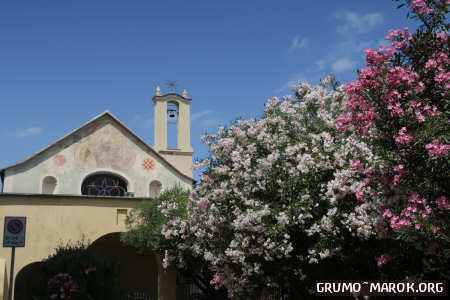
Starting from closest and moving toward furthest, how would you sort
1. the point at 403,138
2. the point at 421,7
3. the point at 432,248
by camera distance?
the point at 403,138 → the point at 432,248 → the point at 421,7

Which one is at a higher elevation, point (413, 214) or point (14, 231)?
point (14, 231)

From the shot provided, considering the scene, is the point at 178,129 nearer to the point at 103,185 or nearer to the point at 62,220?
the point at 103,185

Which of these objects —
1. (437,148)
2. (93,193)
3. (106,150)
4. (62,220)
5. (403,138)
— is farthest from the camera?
(106,150)

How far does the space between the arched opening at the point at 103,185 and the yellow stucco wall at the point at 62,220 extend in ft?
13.6

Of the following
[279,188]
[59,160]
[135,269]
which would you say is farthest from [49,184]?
[279,188]

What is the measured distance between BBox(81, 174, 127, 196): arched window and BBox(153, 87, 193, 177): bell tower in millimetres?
5193

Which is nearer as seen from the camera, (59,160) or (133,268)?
(59,160)

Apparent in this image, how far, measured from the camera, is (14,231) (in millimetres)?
10516

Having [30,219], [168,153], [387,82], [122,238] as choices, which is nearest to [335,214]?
[387,82]

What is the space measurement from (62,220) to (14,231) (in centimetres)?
1059

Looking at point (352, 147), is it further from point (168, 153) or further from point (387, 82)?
point (168, 153)

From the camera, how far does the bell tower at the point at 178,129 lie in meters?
31.1

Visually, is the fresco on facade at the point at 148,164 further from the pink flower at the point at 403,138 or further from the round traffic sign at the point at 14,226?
the pink flower at the point at 403,138

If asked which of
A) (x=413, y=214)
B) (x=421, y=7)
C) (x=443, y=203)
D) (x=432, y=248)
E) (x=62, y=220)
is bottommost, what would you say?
(x=432, y=248)
